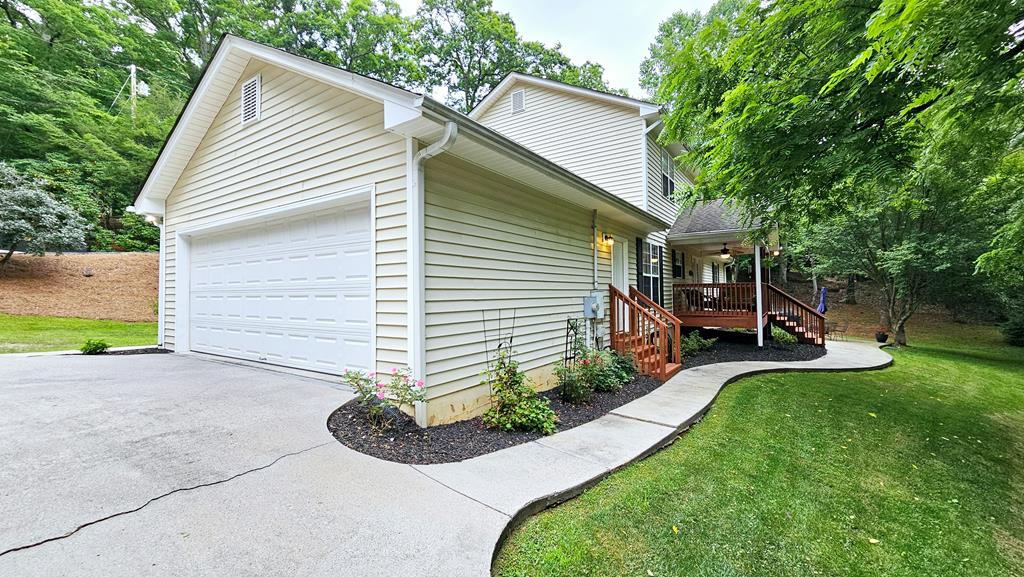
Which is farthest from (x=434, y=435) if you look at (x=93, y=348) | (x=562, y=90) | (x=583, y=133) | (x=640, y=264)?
(x=562, y=90)

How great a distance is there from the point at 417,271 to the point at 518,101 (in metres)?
9.56

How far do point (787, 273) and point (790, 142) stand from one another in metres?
24.7

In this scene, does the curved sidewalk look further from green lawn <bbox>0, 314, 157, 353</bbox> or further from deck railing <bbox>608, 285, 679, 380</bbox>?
green lawn <bbox>0, 314, 157, 353</bbox>

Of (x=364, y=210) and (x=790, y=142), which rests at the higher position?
(x=790, y=142)

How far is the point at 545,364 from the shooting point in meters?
5.79

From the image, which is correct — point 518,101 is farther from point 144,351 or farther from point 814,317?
point 144,351

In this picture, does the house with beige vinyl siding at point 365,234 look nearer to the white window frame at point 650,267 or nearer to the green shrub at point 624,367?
the green shrub at point 624,367

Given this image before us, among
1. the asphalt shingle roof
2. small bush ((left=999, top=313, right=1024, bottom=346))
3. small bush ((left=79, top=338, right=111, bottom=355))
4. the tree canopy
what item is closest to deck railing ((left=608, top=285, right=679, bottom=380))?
the tree canopy

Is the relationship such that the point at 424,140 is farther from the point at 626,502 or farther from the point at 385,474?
the point at 626,502

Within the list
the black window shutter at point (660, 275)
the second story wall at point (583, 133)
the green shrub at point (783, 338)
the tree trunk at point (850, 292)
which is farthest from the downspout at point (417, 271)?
the tree trunk at point (850, 292)

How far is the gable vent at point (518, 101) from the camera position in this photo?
11.5 meters

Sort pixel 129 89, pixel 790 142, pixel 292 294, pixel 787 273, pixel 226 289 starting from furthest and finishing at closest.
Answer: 1. pixel 787 273
2. pixel 129 89
3. pixel 226 289
4. pixel 292 294
5. pixel 790 142

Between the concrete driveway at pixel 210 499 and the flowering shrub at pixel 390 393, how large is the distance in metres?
0.43

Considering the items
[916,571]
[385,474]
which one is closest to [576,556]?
[385,474]
